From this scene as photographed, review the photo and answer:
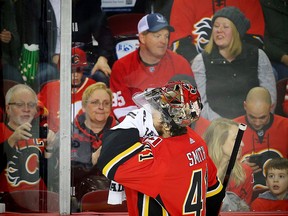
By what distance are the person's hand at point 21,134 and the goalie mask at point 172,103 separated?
236 cm

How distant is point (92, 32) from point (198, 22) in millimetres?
837

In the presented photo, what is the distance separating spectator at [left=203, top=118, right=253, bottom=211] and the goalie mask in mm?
2211

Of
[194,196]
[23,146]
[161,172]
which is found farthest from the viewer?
[23,146]

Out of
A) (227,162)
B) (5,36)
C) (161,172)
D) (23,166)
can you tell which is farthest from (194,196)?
(5,36)

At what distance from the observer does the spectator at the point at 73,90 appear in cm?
460

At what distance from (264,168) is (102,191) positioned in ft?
4.25

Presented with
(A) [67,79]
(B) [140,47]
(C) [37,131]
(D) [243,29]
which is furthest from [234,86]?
(C) [37,131]

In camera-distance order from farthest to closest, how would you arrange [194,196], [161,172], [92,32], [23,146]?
[23,146] → [92,32] → [194,196] → [161,172]

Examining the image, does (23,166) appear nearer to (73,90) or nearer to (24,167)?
(24,167)

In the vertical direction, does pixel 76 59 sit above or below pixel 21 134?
above

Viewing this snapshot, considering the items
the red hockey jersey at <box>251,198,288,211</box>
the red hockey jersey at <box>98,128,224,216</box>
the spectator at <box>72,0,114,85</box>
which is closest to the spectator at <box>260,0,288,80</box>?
the red hockey jersey at <box>251,198,288,211</box>

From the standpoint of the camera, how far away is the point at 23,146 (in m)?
4.68

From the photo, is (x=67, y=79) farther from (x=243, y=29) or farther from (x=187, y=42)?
(x=243, y=29)

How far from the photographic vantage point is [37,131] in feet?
15.3
